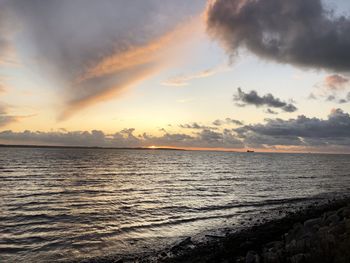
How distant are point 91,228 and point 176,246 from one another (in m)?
7.77

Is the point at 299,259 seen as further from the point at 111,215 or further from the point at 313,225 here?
the point at 111,215

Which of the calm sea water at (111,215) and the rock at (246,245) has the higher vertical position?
the rock at (246,245)

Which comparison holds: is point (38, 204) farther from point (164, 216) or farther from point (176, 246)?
point (176, 246)

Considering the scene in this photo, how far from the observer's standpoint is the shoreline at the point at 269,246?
11.1 meters

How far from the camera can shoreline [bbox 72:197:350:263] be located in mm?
11052

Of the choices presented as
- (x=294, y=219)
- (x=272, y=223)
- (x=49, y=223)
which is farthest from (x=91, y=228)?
(x=294, y=219)

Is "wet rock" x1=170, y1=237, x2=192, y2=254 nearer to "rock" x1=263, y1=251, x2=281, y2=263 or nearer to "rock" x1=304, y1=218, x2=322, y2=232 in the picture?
"rock" x1=304, y1=218, x2=322, y2=232

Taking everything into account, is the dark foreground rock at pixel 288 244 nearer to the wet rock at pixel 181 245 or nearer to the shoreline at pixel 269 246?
the shoreline at pixel 269 246

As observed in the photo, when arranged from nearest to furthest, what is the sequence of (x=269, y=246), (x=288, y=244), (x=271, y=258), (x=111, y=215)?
(x=271, y=258), (x=288, y=244), (x=269, y=246), (x=111, y=215)

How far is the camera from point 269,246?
55.0 feet

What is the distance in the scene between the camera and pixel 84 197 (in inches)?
1494

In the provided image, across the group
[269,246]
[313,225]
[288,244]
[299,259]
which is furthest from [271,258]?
[313,225]

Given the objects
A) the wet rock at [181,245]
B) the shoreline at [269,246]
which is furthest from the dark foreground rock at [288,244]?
the wet rock at [181,245]

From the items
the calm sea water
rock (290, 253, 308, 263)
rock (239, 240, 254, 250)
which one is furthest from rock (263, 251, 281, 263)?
the calm sea water
